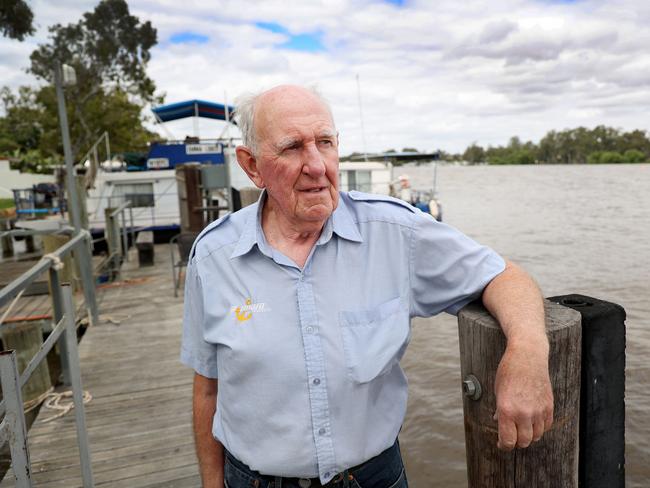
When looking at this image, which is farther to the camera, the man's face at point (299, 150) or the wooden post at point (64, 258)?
the wooden post at point (64, 258)

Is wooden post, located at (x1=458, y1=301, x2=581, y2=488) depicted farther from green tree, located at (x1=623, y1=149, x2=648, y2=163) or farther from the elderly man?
green tree, located at (x1=623, y1=149, x2=648, y2=163)

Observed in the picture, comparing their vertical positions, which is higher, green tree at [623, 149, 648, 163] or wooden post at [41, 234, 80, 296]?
green tree at [623, 149, 648, 163]

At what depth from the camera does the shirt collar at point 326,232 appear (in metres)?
1.55

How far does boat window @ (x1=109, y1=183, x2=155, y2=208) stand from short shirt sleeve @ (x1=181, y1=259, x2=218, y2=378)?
55.1 ft

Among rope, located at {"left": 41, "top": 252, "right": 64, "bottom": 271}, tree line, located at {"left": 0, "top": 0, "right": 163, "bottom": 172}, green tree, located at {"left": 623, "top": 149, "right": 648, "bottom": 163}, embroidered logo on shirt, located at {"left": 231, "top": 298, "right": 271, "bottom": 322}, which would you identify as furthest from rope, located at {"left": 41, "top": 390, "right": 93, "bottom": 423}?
green tree, located at {"left": 623, "top": 149, "right": 648, "bottom": 163}

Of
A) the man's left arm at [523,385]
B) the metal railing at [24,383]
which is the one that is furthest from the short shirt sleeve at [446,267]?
the metal railing at [24,383]

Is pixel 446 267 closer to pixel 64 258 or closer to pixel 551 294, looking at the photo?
pixel 64 258

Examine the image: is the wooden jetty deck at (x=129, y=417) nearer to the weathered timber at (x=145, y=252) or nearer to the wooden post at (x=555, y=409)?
the wooden post at (x=555, y=409)

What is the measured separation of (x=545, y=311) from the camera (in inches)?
52.9

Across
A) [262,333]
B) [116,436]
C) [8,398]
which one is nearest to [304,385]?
[262,333]

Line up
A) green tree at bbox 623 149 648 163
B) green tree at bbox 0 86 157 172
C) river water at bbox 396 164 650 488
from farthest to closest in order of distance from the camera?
green tree at bbox 623 149 648 163 → green tree at bbox 0 86 157 172 → river water at bbox 396 164 650 488

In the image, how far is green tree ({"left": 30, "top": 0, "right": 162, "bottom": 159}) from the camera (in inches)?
1054

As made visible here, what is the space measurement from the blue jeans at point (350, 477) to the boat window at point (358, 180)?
57.8ft

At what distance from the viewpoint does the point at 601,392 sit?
1.40 metres
